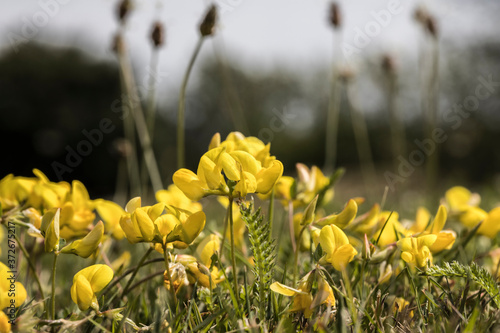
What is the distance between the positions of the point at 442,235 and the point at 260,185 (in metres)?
0.44

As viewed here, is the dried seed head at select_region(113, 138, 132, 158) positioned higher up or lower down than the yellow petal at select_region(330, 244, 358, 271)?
lower down

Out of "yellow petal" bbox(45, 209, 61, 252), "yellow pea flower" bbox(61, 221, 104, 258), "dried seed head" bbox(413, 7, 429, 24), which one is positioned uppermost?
"dried seed head" bbox(413, 7, 429, 24)

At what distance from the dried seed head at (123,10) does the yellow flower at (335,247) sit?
82.9 inches

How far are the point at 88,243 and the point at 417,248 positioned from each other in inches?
26.6

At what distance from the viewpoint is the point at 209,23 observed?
1408 millimetres

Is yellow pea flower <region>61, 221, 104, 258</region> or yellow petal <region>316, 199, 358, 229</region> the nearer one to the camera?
yellow pea flower <region>61, 221, 104, 258</region>

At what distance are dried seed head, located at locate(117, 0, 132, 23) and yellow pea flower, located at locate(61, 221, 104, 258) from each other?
1.97 meters

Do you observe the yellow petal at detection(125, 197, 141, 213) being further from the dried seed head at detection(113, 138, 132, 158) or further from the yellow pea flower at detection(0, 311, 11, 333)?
the dried seed head at detection(113, 138, 132, 158)

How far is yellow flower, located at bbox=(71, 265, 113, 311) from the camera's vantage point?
89 cm

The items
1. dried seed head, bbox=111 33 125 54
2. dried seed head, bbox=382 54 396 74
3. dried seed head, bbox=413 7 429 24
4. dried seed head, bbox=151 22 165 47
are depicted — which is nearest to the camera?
dried seed head, bbox=151 22 165 47

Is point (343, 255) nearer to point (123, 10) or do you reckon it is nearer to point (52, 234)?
point (52, 234)

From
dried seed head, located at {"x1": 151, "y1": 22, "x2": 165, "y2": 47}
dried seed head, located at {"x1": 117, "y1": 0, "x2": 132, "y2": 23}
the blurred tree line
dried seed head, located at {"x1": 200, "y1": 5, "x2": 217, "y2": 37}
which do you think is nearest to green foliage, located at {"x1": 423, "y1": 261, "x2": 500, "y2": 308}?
dried seed head, located at {"x1": 200, "y1": 5, "x2": 217, "y2": 37}

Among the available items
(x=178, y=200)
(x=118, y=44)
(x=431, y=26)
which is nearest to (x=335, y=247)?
(x=178, y=200)

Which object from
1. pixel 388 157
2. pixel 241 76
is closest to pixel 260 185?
pixel 388 157
